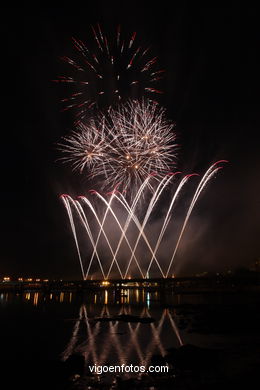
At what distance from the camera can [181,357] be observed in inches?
838

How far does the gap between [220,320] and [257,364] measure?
21.1 m

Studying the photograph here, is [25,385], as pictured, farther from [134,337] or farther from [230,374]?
[134,337]

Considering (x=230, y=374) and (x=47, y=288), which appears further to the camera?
(x=47, y=288)

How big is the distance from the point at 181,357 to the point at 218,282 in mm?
62758

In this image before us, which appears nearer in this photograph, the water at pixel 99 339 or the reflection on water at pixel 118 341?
the water at pixel 99 339

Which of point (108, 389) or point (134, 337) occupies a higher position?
point (134, 337)

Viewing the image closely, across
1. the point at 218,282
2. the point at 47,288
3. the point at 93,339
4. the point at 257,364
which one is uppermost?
the point at 47,288

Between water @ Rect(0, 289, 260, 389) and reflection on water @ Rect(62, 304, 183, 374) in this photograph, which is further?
reflection on water @ Rect(62, 304, 183, 374)

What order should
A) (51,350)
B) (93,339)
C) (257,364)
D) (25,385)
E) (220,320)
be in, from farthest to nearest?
(220,320)
(93,339)
(51,350)
(257,364)
(25,385)

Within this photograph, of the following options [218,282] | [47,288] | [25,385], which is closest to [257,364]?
[25,385]

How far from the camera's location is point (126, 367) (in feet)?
72.8

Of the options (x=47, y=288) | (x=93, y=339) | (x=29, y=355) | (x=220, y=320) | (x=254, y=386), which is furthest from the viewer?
(x=47, y=288)

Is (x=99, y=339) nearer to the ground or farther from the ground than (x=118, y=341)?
farther from the ground

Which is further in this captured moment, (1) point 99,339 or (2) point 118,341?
(1) point 99,339
